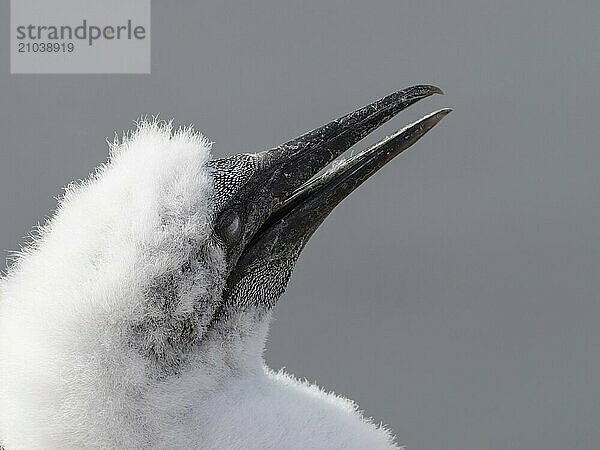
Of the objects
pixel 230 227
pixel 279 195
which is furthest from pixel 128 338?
pixel 279 195

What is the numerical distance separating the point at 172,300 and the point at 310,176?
0.37 m

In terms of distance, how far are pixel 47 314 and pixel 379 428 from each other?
63cm

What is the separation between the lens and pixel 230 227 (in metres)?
1.71

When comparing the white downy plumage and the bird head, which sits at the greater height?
the bird head

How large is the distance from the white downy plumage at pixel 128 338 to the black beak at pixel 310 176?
12 centimetres

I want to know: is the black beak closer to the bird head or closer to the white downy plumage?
the bird head

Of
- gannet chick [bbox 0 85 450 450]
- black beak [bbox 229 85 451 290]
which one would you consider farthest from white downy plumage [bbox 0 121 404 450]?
black beak [bbox 229 85 451 290]

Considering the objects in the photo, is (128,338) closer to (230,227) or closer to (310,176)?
(230,227)

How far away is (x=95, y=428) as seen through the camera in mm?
1517

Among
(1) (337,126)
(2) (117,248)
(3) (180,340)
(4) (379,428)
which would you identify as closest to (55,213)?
(2) (117,248)

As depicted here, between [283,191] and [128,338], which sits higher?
[283,191]

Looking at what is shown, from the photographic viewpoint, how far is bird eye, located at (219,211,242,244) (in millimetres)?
1709

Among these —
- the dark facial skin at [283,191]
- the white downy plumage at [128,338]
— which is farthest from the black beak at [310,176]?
the white downy plumage at [128,338]

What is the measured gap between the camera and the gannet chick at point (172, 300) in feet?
5.02
